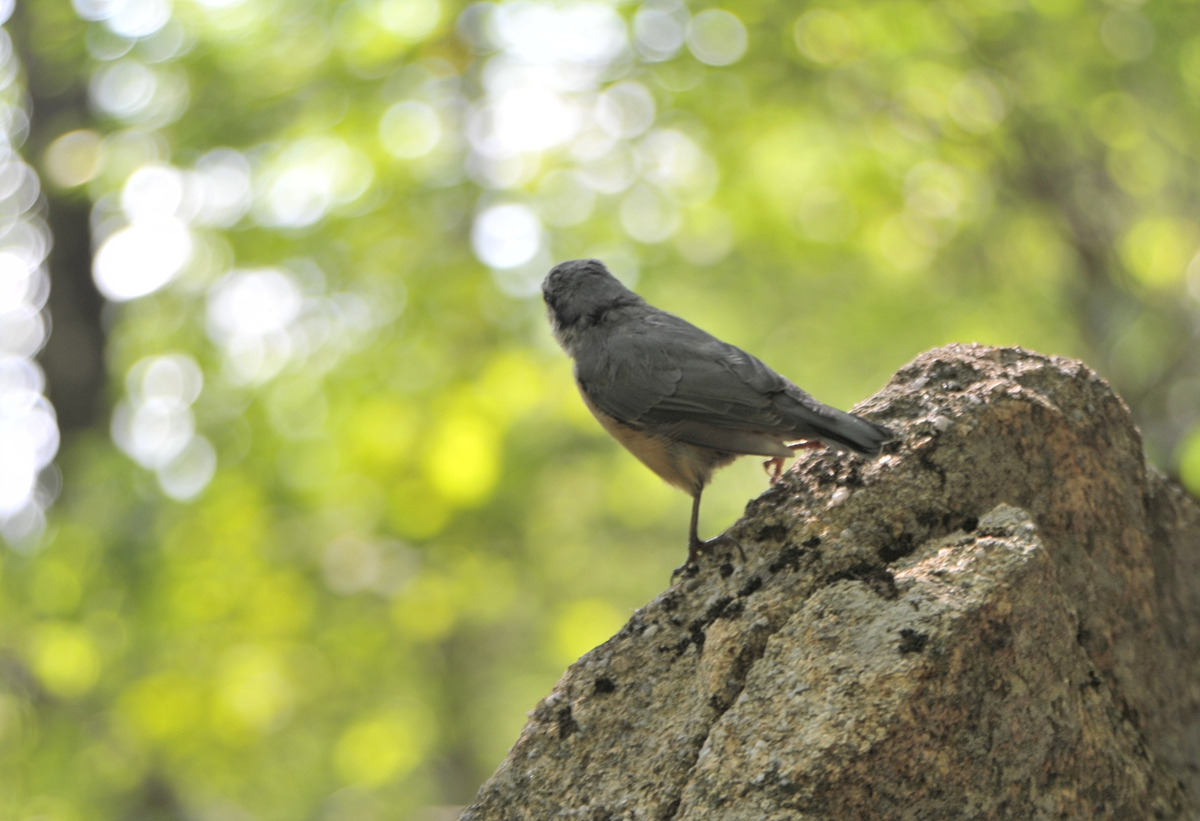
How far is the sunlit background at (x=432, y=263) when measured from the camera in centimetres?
765

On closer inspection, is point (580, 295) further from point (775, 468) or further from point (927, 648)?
point (927, 648)

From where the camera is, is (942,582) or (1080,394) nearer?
(942,582)

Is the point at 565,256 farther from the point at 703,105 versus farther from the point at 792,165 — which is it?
the point at 792,165

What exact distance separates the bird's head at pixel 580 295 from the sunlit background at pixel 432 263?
3.82m

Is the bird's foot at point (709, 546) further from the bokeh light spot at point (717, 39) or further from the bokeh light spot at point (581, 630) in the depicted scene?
the bokeh light spot at point (717, 39)

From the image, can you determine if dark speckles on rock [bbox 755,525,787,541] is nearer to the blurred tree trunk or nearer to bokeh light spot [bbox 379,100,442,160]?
bokeh light spot [bbox 379,100,442,160]

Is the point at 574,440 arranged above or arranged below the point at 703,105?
below

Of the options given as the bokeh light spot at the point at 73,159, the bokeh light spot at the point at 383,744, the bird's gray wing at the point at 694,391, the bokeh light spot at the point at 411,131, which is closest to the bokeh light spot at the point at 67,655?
the bokeh light spot at the point at 383,744

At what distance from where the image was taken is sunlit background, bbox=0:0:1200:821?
7.65 meters

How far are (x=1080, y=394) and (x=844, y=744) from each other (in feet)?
5.29

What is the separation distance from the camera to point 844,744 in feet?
7.50

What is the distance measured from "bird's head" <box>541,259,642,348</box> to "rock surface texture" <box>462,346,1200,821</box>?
3.65 ft

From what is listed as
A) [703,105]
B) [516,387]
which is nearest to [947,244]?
[703,105]

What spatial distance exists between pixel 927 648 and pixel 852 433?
29.1 inches
